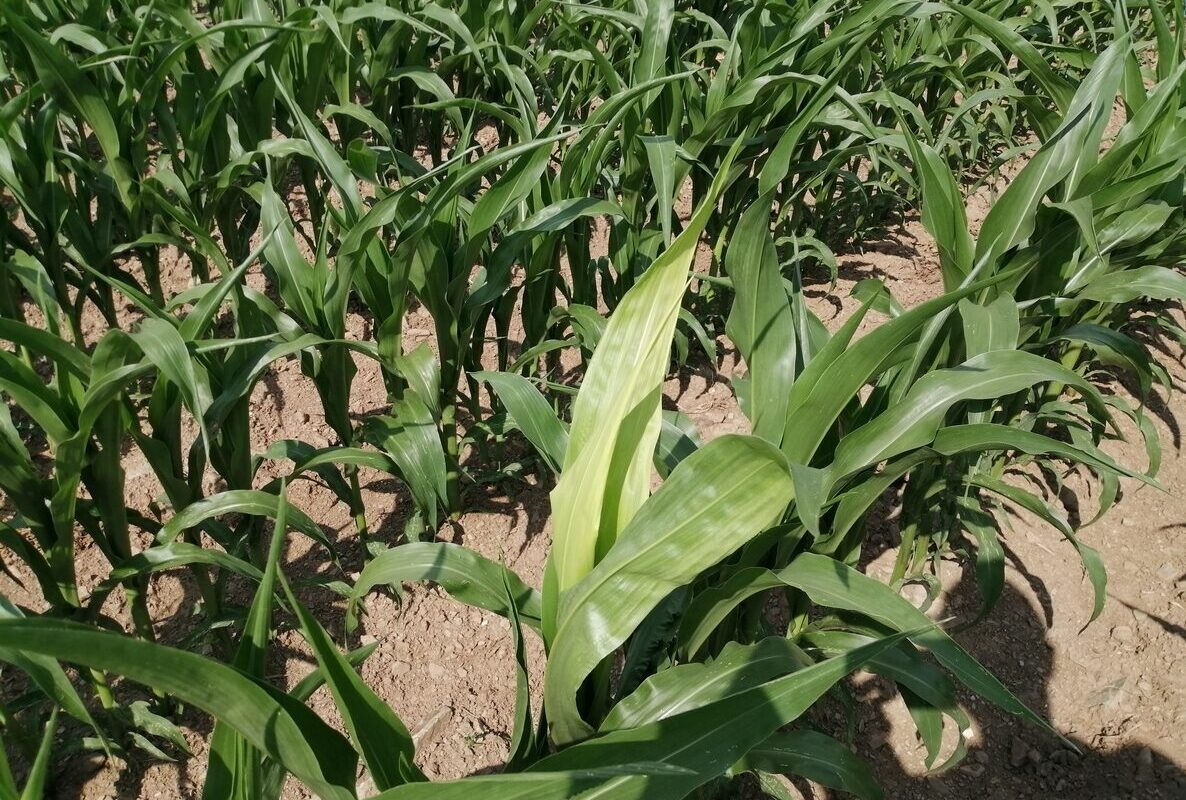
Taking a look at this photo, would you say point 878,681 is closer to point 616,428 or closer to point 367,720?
point 616,428

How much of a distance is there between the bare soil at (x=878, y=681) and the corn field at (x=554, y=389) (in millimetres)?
43

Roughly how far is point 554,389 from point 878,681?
84 centimetres

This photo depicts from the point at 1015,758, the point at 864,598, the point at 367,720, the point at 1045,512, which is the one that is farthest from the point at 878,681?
the point at 367,720

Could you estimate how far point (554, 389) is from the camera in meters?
1.80

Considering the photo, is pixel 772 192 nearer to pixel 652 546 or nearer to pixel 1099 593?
pixel 652 546

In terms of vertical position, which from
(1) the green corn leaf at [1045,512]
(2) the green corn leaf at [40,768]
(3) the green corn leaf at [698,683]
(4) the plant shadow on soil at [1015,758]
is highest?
(2) the green corn leaf at [40,768]

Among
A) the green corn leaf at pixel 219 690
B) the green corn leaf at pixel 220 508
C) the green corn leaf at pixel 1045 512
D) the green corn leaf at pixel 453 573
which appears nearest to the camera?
the green corn leaf at pixel 219 690

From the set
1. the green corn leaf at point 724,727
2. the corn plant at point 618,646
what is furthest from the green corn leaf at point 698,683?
the green corn leaf at point 724,727

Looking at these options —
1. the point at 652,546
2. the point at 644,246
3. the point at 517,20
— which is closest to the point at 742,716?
the point at 652,546

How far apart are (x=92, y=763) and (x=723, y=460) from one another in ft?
4.16

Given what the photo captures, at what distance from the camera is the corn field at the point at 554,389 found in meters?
0.93

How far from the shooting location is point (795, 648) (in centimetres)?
112

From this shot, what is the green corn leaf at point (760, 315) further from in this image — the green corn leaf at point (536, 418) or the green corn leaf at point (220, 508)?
the green corn leaf at point (220, 508)

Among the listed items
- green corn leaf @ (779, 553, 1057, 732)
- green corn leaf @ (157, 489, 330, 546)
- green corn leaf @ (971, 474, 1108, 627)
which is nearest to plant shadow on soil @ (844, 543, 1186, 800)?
green corn leaf @ (971, 474, 1108, 627)
